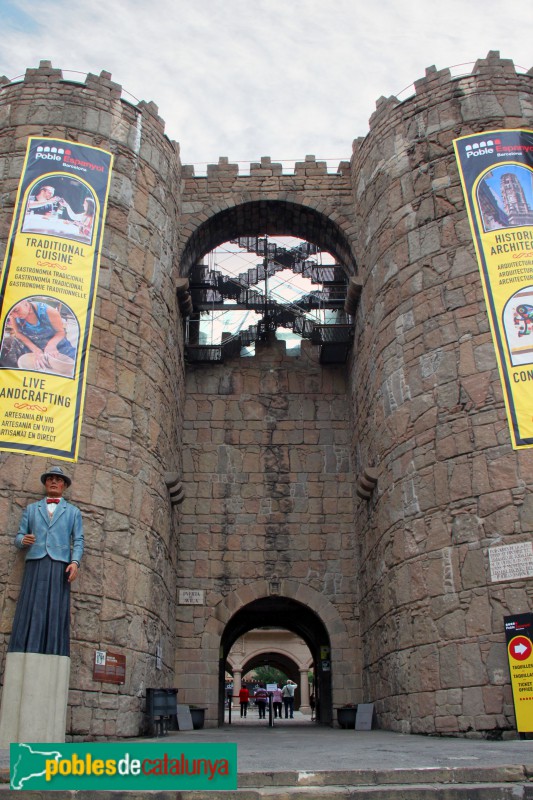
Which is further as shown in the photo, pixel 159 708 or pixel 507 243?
pixel 507 243

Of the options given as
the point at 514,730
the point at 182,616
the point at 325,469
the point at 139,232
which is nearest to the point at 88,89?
the point at 139,232

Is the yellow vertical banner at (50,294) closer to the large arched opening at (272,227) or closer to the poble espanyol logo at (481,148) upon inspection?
the large arched opening at (272,227)

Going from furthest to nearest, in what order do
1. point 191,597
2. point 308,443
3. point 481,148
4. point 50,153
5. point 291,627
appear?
point 291,627
point 308,443
point 191,597
point 481,148
point 50,153

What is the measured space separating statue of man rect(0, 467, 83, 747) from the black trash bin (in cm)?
197

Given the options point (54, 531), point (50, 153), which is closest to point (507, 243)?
point (50, 153)

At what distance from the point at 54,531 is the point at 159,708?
319 cm

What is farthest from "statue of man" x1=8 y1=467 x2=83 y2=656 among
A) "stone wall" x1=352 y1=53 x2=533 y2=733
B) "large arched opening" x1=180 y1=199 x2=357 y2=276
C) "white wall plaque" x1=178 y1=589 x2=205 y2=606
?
"large arched opening" x1=180 y1=199 x2=357 y2=276

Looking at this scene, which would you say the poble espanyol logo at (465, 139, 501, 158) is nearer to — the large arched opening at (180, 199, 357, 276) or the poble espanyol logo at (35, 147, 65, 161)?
the large arched opening at (180, 199, 357, 276)

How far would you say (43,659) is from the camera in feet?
28.1

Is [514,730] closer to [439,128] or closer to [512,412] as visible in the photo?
[512,412]

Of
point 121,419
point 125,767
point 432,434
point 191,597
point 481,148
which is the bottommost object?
point 125,767

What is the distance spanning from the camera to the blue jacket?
29.7 feet

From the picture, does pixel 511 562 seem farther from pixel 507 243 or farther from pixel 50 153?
pixel 50 153

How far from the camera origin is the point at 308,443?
15.6 metres
